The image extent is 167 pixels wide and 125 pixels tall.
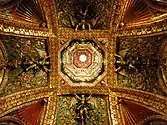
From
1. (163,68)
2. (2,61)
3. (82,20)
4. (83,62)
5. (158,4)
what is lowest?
(163,68)

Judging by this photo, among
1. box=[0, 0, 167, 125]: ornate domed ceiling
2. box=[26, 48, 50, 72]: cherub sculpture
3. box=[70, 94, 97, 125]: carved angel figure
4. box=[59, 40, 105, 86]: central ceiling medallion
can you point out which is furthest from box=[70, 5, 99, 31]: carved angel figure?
box=[70, 94, 97, 125]: carved angel figure

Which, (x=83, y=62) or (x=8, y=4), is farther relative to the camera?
(x=83, y=62)

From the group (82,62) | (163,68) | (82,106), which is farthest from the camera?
(82,62)

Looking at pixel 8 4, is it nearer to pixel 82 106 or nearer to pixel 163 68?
pixel 82 106

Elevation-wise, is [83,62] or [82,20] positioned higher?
[82,20]

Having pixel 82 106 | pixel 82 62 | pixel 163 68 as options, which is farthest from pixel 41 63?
pixel 163 68

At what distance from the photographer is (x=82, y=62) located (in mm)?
16219

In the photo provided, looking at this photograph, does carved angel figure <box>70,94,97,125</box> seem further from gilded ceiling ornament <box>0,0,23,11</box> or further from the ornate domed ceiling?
gilded ceiling ornament <box>0,0,23,11</box>

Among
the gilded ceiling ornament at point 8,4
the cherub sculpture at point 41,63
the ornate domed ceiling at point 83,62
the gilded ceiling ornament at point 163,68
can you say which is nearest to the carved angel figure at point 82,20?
the ornate domed ceiling at point 83,62

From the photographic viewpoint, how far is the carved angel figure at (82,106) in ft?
50.8

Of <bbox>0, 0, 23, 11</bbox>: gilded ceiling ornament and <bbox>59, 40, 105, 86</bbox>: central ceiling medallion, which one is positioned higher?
<bbox>0, 0, 23, 11</bbox>: gilded ceiling ornament

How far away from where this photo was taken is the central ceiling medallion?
632 inches

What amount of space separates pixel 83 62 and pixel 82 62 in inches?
1.6

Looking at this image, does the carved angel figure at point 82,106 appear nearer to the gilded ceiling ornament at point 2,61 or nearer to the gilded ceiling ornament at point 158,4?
the gilded ceiling ornament at point 2,61
